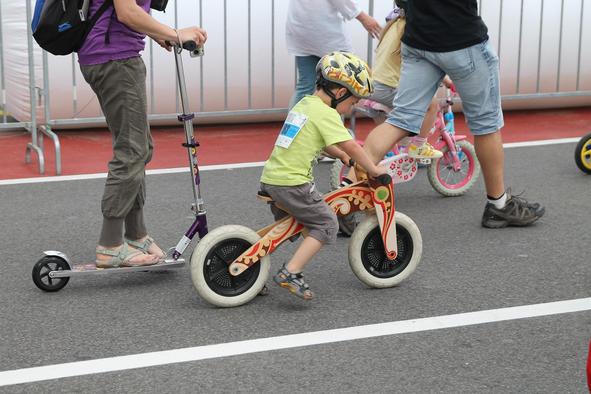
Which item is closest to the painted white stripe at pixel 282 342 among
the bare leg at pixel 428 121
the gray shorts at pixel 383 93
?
the bare leg at pixel 428 121

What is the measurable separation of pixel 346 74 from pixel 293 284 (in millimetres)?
1008

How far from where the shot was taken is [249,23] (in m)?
9.36

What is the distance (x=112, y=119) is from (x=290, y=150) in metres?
0.91

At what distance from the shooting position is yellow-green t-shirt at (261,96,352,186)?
17.2 feet

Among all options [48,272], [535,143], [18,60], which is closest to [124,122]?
[48,272]

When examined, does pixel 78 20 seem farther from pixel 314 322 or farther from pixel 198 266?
pixel 314 322

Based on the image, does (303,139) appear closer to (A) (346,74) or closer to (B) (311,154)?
(B) (311,154)

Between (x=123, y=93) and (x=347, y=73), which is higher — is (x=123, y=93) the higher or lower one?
the lower one

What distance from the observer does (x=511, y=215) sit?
22.1 ft

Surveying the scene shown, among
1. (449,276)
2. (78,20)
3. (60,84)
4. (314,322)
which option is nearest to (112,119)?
(78,20)

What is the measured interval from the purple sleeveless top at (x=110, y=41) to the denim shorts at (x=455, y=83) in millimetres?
1834

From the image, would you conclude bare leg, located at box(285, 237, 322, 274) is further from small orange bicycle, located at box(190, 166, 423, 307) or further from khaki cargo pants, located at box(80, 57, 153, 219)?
khaki cargo pants, located at box(80, 57, 153, 219)

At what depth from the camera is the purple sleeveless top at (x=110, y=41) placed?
532 centimetres

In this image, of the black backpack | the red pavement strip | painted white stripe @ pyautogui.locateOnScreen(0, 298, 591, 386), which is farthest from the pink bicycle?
the black backpack
